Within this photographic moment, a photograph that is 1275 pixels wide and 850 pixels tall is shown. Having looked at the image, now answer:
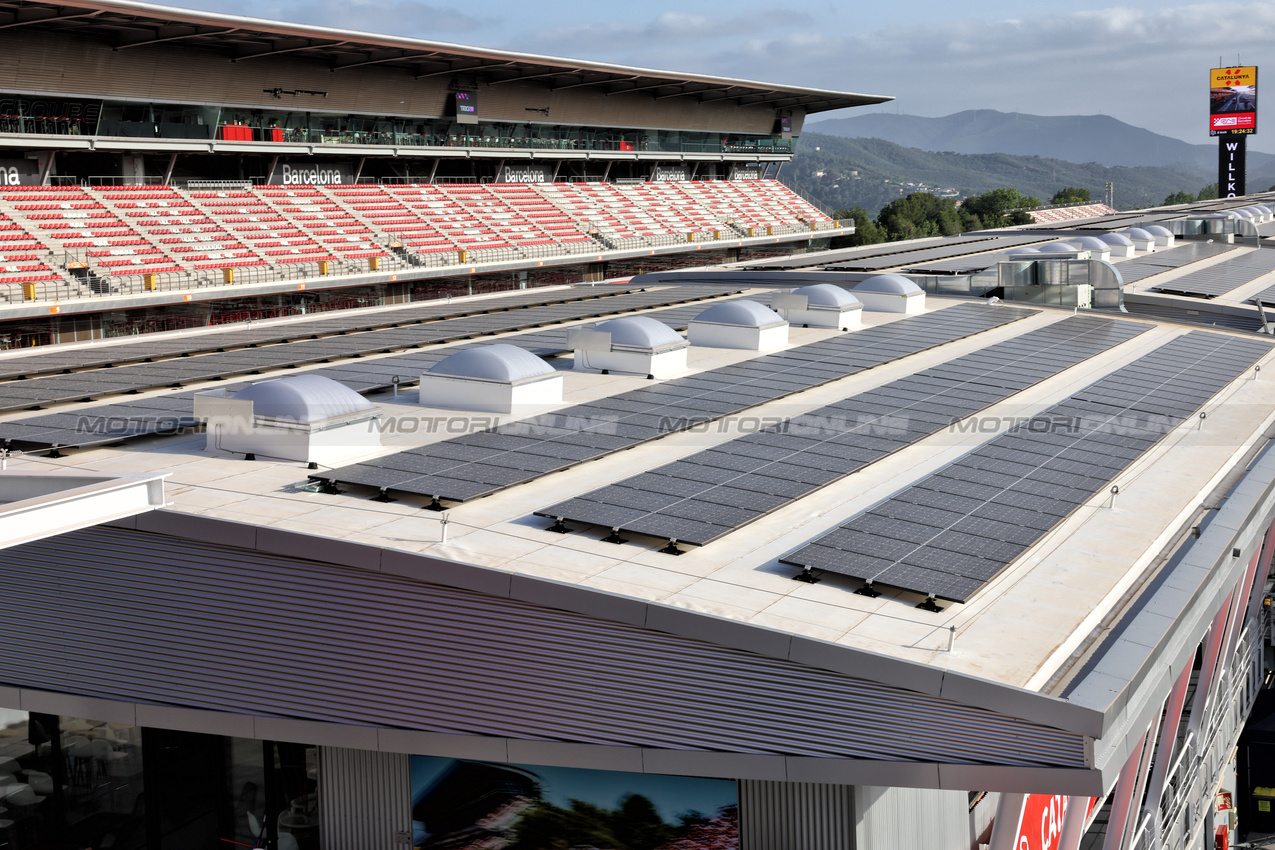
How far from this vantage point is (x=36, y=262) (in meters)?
41.9

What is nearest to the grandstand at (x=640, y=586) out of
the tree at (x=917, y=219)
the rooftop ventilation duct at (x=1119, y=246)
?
the rooftop ventilation duct at (x=1119, y=246)

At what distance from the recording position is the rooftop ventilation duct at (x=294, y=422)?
17391mm

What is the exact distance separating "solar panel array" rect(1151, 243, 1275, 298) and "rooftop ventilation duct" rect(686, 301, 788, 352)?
16832mm

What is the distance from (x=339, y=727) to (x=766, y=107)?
84656mm

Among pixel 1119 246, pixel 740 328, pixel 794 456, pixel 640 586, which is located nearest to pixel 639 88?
pixel 1119 246

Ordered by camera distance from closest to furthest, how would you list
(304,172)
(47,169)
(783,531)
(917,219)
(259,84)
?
(783,531) < (47,169) < (259,84) < (304,172) < (917,219)

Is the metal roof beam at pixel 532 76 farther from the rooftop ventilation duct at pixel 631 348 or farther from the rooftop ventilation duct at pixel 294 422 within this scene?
the rooftop ventilation duct at pixel 294 422

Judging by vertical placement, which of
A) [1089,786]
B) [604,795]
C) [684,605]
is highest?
[684,605]

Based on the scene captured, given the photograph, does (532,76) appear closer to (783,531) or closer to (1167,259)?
(1167,259)

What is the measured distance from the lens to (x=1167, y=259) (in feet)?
157

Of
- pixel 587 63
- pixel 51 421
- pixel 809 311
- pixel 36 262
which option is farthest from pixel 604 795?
pixel 587 63

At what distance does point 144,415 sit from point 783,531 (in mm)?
11594

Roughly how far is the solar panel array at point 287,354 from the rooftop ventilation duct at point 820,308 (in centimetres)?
538

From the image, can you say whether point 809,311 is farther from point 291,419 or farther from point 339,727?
point 339,727
